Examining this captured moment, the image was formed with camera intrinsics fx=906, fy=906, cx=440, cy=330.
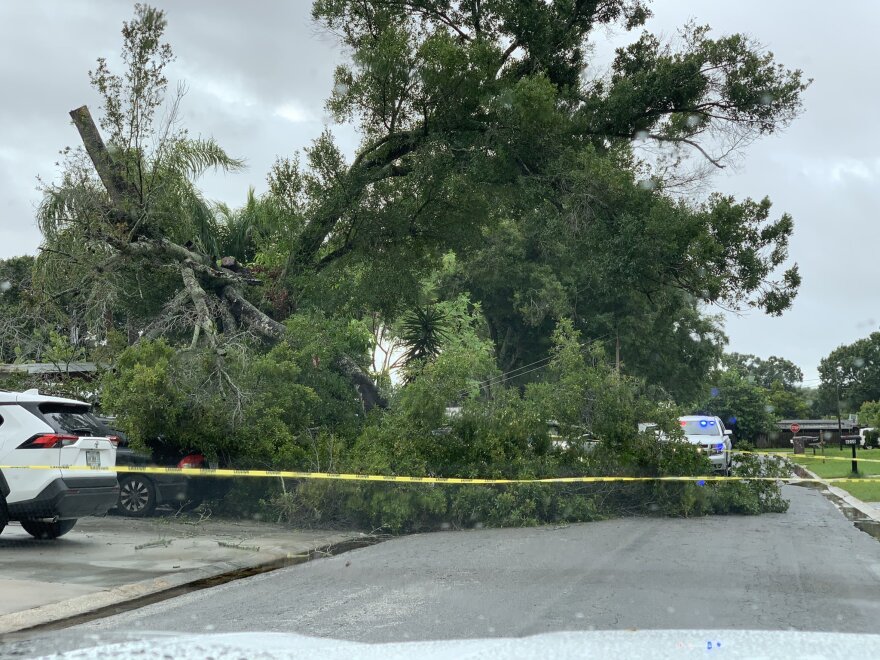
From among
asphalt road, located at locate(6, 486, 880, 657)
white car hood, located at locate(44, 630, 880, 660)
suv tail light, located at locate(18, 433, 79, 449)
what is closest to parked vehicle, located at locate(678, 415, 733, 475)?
asphalt road, located at locate(6, 486, 880, 657)

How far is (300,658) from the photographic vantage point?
4.04 m

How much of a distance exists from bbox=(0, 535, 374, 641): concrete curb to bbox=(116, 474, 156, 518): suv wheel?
148 inches

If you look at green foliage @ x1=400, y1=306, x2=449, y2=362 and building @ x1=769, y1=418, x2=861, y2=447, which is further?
building @ x1=769, y1=418, x2=861, y2=447

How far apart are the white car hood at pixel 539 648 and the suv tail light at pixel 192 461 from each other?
30.7 ft

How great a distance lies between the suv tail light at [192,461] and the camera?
1373 cm

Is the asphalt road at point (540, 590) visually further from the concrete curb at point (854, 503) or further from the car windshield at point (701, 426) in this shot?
the car windshield at point (701, 426)

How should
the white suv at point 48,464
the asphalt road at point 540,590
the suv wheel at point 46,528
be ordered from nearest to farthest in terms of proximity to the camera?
the asphalt road at point 540,590 → the white suv at point 48,464 → the suv wheel at point 46,528

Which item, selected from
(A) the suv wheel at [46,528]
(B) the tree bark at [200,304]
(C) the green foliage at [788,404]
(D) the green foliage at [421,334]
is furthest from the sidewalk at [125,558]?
(C) the green foliage at [788,404]

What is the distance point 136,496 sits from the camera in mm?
13578

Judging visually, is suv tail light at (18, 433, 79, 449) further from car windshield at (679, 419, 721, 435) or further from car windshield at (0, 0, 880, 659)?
car windshield at (679, 419, 721, 435)

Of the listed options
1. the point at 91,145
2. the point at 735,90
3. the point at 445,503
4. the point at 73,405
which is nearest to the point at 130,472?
the point at 73,405

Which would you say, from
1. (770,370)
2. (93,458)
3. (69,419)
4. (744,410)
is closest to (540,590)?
(93,458)

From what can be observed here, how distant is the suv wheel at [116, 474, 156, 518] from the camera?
44.1 feet

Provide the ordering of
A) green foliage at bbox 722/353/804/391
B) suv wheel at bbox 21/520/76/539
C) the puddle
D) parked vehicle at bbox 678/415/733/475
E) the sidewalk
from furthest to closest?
green foliage at bbox 722/353/804/391 → parked vehicle at bbox 678/415/733/475 → the puddle → suv wheel at bbox 21/520/76/539 → the sidewalk
